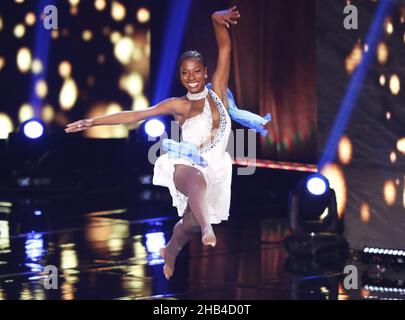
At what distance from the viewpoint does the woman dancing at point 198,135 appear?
5543 millimetres

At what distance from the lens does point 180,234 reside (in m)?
5.90

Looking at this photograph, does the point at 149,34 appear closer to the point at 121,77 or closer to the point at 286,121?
the point at 121,77

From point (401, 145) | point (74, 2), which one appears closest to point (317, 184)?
point (401, 145)

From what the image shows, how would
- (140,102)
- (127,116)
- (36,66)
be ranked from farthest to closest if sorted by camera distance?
(140,102), (36,66), (127,116)

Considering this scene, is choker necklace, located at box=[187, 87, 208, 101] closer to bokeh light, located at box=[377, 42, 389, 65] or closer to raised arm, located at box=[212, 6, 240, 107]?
raised arm, located at box=[212, 6, 240, 107]

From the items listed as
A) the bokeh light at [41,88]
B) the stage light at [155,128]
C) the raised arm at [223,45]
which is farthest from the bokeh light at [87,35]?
the raised arm at [223,45]

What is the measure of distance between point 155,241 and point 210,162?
174 inches

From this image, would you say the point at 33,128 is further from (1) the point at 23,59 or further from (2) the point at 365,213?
(2) the point at 365,213

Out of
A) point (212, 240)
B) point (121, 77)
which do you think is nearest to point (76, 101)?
point (121, 77)

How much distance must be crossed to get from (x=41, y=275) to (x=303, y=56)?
4.40 metres

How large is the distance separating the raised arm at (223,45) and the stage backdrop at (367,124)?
2948mm

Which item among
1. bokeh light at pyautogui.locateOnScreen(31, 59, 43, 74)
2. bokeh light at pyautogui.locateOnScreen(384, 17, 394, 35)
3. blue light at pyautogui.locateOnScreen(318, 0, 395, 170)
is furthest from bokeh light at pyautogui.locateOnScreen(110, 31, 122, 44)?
bokeh light at pyautogui.locateOnScreen(384, 17, 394, 35)

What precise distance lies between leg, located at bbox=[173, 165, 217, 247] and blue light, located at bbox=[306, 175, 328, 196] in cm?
330
